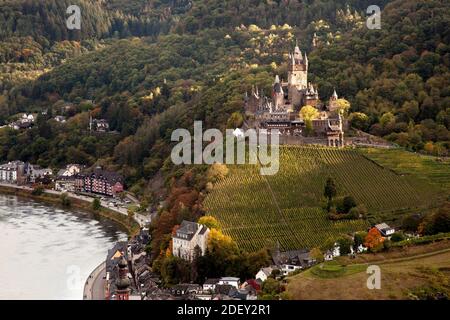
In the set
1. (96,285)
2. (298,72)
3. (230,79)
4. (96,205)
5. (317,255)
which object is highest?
(230,79)

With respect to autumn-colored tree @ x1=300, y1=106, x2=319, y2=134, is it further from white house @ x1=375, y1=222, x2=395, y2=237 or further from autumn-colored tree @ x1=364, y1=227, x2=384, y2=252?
autumn-colored tree @ x1=364, y1=227, x2=384, y2=252

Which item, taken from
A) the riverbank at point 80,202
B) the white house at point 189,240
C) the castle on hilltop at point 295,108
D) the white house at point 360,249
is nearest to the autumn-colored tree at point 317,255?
the white house at point 360,249

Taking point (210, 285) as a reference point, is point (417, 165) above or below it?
above

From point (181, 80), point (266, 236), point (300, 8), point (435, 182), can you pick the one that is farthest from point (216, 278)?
point (300, 8)

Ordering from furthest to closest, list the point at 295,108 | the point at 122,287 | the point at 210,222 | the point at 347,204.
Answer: the point at 295,108 → the point at 347,204 → the point at 210,222 → the point at 122,287

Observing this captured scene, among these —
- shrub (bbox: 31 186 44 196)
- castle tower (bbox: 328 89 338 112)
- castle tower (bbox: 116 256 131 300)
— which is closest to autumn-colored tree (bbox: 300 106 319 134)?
castle tower (bbox: 328 89 338 112)

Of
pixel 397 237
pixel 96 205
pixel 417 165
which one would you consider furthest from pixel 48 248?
pixel 417 165

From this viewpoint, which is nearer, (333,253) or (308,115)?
(333,253)

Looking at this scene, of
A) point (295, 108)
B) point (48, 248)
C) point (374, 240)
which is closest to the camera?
point (374, 240)

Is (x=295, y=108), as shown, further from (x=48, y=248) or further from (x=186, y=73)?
(x=186, y=73)
